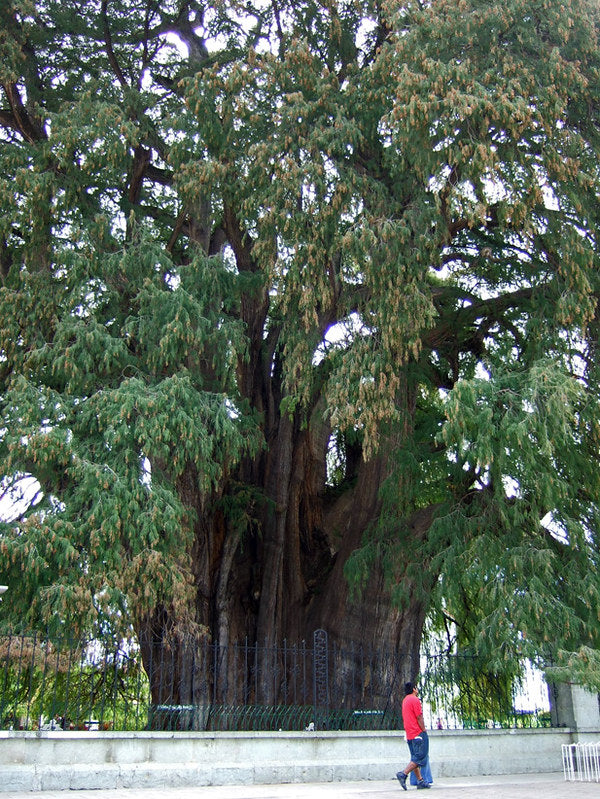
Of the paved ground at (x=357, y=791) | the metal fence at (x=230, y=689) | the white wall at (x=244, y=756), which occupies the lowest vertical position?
the paved ground at (x=357, y=791)

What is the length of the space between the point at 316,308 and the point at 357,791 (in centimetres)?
649

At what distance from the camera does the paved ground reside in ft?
24.6

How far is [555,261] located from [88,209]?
676 cm

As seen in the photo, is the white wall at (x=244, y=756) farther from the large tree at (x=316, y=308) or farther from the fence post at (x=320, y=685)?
the large tree at (x=316, y=308)

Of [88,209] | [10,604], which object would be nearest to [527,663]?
[10,604]

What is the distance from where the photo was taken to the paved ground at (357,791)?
7.49m

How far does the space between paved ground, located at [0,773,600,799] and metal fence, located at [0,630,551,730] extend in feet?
2.68

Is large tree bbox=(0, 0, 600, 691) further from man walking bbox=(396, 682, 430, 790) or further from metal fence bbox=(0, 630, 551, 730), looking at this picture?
man walking bbox=(396, 682, 430, 790)

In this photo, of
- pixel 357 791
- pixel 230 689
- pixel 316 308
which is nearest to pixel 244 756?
pixel 357 791

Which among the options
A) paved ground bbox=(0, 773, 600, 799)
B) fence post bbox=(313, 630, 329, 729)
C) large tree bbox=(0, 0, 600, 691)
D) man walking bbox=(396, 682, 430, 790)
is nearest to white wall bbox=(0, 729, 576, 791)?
paved ground bbox=(0, 773, 600, 799)

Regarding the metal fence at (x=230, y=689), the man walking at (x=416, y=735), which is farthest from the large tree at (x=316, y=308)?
the man walking at (x=416, y=735)

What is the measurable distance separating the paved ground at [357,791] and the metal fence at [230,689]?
818mm

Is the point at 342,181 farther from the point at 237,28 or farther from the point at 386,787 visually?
the point at 386,787

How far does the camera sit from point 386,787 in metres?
8.95
